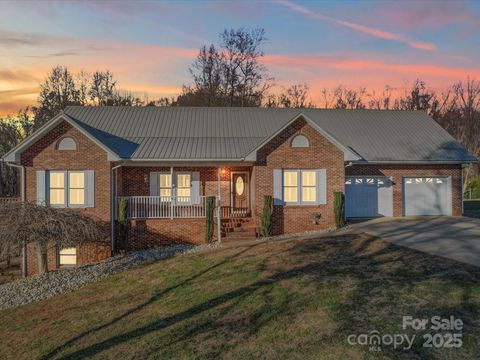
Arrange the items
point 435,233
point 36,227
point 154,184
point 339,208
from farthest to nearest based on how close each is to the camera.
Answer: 1. point 154,184
2. point 339,208
3. point 435,233
4. point 36,227

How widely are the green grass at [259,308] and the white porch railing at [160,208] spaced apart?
492 cm

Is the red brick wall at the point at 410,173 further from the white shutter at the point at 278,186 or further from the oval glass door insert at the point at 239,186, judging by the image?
the oval glass door insert at the point at 239,186

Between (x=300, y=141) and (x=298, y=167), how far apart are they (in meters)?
1.12

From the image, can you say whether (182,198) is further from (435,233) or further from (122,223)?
(435,233)

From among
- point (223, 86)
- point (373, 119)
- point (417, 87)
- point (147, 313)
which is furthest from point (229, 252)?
point (417, 87)

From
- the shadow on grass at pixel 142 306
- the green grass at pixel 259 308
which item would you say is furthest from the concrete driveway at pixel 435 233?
the shadow on grass at pixel 142 306

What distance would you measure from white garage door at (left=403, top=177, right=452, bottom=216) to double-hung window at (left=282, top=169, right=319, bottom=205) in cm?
580

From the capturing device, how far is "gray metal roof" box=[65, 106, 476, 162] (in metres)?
21.7

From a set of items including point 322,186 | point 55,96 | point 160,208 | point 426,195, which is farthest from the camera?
point 55,96

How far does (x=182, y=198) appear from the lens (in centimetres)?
2191

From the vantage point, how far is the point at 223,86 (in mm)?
50875

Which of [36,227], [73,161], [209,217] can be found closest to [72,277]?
[36,227]

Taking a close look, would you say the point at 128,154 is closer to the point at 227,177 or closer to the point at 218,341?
the point at 227,177

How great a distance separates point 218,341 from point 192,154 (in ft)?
42.7
